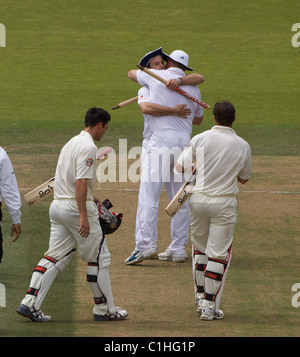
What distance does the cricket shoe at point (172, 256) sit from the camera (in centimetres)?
1021

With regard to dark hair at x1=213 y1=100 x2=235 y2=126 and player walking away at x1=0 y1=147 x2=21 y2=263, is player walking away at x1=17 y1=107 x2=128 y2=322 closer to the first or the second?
player walking away at x1=0 y1=147 x2=21 y2=263

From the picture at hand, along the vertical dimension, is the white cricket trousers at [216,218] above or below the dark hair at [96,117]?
below

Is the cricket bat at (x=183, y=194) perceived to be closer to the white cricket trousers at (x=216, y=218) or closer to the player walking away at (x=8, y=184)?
the white cricket trousers at (x=216, y=218)

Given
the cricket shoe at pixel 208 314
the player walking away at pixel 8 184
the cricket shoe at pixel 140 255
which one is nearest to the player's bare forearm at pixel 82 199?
the player walking away at pixel 8 184

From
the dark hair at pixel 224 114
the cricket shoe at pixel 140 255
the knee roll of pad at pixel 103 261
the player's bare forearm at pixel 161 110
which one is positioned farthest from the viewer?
the player's bare forearm at pixel 161 110

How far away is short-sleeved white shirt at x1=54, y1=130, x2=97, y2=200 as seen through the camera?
7.67 m

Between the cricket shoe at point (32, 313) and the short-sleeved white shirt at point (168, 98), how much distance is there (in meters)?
3.12

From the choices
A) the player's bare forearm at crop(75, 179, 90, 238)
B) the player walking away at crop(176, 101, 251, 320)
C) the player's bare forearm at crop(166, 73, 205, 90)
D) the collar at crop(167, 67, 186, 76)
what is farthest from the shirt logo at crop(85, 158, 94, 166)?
the collar at crop(167, 67, 186, 76)

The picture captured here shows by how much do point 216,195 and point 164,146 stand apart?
6.94 ft

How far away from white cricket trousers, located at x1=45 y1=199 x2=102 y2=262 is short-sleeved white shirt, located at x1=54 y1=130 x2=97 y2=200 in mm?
102

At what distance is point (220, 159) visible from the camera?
8.10 meters

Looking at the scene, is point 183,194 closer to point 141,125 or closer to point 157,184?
point 157,184

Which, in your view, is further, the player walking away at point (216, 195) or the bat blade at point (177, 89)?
the bat blade at point (177, 89)

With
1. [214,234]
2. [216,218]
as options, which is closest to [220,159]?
[216,218]
